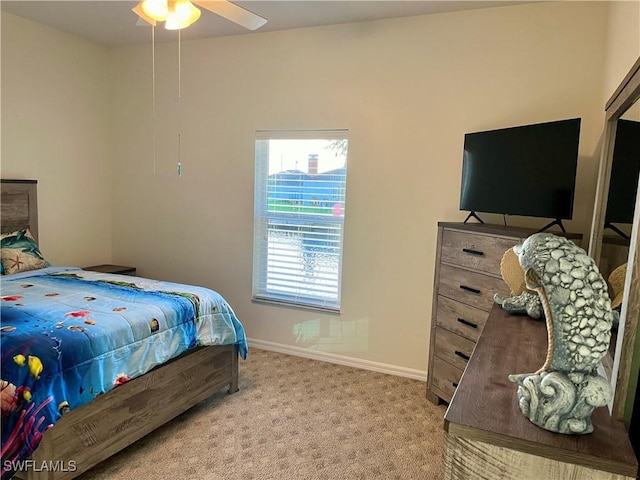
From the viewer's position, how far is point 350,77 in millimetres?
3391

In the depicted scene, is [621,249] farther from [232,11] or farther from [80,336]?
[80,336]

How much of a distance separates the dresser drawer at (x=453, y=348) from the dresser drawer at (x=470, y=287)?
241 millimetres

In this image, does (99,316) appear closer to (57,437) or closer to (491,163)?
(57,437)

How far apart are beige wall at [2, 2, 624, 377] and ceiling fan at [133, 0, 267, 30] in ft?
4.12

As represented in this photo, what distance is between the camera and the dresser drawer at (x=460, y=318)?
2.61 metres

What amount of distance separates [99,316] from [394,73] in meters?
2.54

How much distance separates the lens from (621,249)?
1282mm

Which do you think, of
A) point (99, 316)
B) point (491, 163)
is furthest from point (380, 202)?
point (99, 316)

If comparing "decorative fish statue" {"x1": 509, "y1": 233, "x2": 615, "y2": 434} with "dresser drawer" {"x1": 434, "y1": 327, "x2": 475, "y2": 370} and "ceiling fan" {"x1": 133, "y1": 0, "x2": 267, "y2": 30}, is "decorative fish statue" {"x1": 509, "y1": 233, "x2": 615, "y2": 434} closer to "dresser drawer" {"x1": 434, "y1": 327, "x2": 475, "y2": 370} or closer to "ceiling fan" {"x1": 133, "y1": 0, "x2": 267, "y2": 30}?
"dresser drawer" {"x1": 434, "y1": 327, "x2": 475, "y2": 370}

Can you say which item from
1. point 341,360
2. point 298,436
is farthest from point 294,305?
point 298,436

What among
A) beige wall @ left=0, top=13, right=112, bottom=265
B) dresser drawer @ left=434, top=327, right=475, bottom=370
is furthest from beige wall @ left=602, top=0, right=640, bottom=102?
beige wall @ left=0, top=13, right=112, bottom=265

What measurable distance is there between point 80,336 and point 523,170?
2.49 meters

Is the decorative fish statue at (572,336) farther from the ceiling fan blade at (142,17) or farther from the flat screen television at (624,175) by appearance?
the ceiling fan blade at (142,17)

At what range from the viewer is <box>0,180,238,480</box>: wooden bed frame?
1.90m
